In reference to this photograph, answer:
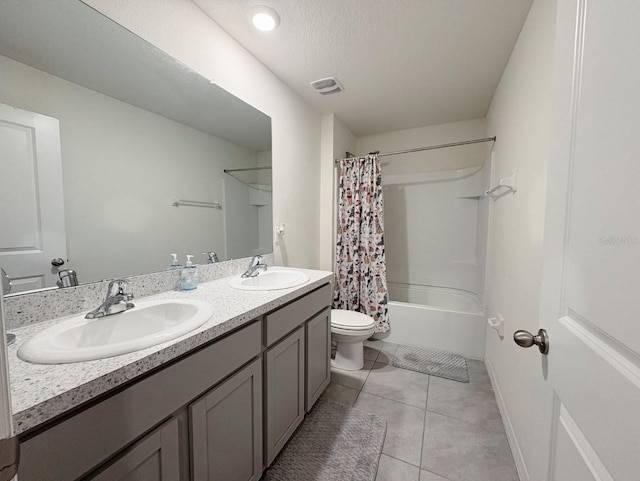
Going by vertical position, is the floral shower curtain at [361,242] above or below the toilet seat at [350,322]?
above

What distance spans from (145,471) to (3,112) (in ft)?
3.73

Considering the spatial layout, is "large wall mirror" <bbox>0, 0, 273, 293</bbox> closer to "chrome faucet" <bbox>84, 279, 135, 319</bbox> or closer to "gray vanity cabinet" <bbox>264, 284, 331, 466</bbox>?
"chrome faucet" <bbox>84, 279, 135, 319</bbox>

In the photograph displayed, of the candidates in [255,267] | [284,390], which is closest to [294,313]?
[284,390]

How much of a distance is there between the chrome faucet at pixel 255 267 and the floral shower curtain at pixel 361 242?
1.05m

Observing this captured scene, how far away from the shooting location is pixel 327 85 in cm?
204

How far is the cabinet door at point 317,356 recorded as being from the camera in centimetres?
147

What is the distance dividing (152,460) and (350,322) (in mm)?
1519

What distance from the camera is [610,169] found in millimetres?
424

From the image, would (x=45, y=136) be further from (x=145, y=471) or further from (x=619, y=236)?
(x=619, y=236)

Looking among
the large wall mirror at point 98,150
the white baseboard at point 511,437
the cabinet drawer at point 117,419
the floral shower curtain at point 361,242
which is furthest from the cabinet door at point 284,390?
the floral shower curtain at point 361,242

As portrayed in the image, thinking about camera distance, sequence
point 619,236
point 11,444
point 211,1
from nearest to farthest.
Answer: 1. point 11,444
2. point 619,236
3. point 211,1

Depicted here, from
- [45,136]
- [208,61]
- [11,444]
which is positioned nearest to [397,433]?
[11,444]

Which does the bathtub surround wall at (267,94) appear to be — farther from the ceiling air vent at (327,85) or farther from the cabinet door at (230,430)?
the cabinet door at (230,430)

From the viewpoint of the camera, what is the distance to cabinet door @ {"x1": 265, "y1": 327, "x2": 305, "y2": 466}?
3.74 feet
